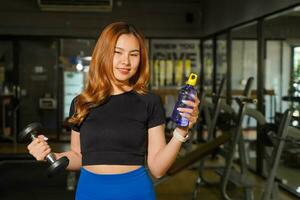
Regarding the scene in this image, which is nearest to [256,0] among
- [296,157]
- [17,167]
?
[296,157]

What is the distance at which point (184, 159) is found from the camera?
2.98 metres

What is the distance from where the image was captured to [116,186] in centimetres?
133

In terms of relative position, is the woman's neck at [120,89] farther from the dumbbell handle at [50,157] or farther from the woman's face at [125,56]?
the dumbbell handle at [50,157]

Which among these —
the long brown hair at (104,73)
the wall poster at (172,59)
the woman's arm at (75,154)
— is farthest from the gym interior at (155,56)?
the long brown hair at (104,73)

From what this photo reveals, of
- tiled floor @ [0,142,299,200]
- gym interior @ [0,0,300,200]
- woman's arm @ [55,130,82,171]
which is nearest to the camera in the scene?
woman's arm @ [55,130,82,171]

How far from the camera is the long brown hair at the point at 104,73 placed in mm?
1377

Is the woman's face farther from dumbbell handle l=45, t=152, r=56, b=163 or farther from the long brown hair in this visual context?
dumbbell handle l=45, t=152, r=56, b=163

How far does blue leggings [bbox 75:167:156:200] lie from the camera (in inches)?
52.2

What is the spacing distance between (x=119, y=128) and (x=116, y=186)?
18 cm

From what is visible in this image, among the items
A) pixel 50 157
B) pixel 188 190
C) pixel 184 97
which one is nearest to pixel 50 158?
pixel 50 157

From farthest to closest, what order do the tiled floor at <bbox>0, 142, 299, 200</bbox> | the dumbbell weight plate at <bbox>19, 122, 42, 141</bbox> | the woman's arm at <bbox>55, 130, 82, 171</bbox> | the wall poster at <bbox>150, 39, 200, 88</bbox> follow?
the wall poster at <bbox>150, 39, 200, 88</bbox>, the tiled floor at <bbox>0, 142, 299, 200</bbox>, the woman's arm at <bbox>55, 130, 82, 171</bbox>, the dumbbell weight plate at <bbox>19, 122, 42, 141</bbox>

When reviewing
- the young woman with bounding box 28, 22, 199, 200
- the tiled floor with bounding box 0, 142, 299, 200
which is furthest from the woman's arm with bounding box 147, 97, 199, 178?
the tiled floor with bounding box 0, 142, 299, 200

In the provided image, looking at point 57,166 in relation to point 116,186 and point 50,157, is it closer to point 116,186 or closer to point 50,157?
point 50,157

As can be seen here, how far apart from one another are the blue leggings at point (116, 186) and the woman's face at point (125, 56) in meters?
0.32
